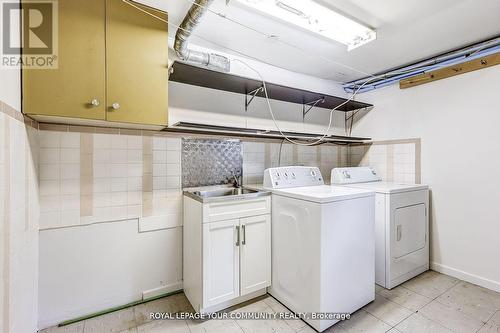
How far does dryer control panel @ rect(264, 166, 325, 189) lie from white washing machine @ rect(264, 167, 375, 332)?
12cm

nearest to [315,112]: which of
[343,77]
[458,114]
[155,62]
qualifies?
[343,77]

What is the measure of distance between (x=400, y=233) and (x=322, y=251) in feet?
3.77

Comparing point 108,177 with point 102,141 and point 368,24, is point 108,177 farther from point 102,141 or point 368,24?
point 368,24

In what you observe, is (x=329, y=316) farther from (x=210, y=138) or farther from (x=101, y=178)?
(x=101, y=178)

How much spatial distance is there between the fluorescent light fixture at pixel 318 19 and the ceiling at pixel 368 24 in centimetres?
6

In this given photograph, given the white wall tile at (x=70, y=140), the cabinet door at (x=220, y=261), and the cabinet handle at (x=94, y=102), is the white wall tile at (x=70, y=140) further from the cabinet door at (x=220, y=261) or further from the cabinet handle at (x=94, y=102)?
the cabinet door at (x=220, y=261)

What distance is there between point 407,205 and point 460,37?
159cm

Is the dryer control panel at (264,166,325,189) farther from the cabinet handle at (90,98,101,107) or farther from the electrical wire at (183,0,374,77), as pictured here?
the cabinet handle at (90,98,101,107)

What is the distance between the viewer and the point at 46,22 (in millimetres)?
1331

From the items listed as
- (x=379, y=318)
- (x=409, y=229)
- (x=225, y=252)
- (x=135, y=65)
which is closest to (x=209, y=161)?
(x=225, y=252)

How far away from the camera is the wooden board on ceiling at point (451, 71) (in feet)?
6.92

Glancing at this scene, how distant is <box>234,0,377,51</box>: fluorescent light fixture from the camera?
158 cm

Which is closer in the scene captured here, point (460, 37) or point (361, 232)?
point (361, 232)

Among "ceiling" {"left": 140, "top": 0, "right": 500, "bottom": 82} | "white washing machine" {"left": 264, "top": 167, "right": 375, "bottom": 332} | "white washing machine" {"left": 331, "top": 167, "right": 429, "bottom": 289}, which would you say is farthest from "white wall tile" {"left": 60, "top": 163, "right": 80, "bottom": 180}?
"white washing machine" {"left": 331, "top": 167, "right": 429, "bottom": 289}
